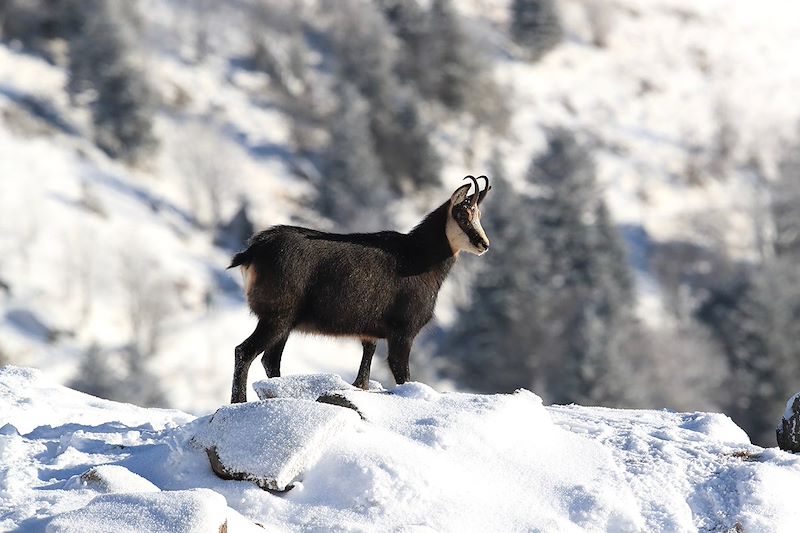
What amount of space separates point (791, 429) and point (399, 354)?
12.0 ft

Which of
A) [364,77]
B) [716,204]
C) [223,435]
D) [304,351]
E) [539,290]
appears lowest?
[223,435]

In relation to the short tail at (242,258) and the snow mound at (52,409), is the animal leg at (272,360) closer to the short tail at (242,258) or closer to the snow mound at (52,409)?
the snow mound at (52,409)

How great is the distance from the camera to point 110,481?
816cm

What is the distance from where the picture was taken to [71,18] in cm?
6072

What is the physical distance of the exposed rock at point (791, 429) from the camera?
10375mm

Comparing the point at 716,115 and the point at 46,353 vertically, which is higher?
the point at 716,115

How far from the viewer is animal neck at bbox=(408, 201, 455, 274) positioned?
11414 millimetres

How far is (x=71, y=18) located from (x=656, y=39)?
46399 mm

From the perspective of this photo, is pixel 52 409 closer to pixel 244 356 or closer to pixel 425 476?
pixel 244 356

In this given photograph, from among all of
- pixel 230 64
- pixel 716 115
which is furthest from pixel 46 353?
pixel 716 115

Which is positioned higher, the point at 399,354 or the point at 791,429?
the point at 399,354

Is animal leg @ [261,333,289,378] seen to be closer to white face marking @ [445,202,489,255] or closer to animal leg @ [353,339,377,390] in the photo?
animal leg @ [353,339,377,390]

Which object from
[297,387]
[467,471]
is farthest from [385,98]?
[467,471]

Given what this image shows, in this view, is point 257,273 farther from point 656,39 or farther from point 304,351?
point 656,39
